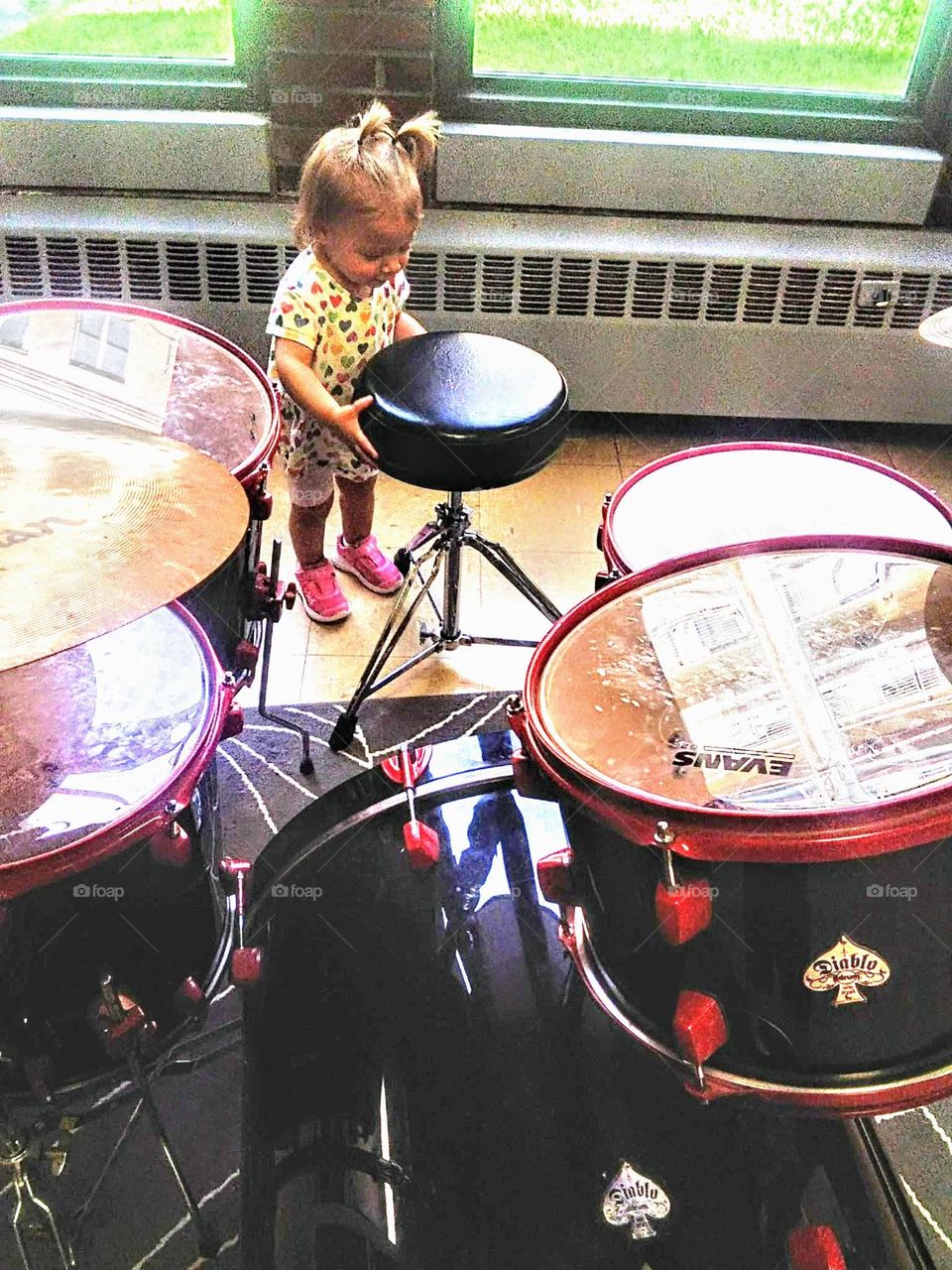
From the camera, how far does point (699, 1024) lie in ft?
3.07

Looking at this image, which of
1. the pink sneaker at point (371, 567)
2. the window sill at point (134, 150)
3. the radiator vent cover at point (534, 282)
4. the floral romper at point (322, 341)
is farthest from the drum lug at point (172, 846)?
the window sill at point (134, 150)

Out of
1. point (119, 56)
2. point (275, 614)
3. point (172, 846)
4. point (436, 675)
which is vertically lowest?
point (436, 675)

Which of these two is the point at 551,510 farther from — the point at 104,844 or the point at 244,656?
the point at 104,844

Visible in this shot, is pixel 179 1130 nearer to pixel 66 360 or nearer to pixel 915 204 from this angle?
pixel 66 360

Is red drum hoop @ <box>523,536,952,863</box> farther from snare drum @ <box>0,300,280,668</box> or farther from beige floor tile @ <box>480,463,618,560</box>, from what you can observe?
beige floor tile @ <box>480,463,618,560</box>

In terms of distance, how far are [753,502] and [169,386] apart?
0.80m

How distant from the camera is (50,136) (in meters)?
2.33

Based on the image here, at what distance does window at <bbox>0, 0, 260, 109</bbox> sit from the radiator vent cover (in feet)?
1.09

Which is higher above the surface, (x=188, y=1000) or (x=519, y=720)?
(x=519, y=720)

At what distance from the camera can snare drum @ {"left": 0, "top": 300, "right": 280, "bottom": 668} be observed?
52.7 inches

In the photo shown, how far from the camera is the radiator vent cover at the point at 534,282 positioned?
2334mm

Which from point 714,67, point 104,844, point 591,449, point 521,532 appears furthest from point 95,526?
point 714,67

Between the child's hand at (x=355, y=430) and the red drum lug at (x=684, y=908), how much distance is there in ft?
2.74

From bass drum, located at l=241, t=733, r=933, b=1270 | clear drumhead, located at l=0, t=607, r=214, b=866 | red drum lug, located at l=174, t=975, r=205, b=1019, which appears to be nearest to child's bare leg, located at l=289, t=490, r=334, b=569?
clear drumhead, located at l=0, t=607, r=214, b=866
